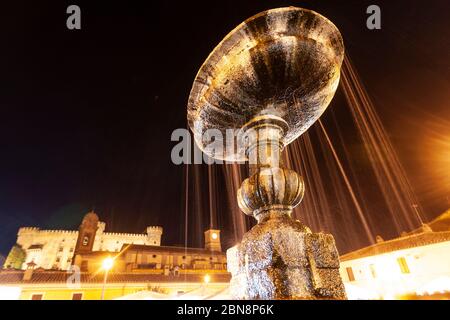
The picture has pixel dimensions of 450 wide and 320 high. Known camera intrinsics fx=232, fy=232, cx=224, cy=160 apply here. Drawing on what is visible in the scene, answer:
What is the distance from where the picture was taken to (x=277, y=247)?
2.16 meters

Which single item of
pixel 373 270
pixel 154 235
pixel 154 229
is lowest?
pixel 373 270

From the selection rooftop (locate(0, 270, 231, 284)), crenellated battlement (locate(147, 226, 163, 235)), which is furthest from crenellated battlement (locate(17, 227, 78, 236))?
rooftop (locate(0, 270, 231, 284))

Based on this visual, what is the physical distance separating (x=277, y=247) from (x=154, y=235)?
58.3 m

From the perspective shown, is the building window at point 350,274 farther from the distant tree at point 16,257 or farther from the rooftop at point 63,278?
the distant tree at point 16,257

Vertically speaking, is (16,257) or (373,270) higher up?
(16,257)

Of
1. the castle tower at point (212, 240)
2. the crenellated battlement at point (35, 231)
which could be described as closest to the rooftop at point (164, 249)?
the castle tower at point (212, 240)

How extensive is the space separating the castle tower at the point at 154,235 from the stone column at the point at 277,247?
5713 cm

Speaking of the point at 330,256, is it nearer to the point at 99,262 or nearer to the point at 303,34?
the point at 303,34

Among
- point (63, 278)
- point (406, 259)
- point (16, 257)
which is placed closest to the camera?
point (406, 259)

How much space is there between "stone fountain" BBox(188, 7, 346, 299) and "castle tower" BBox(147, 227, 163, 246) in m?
57.1

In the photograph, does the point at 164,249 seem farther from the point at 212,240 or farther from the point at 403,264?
the point at 403,264

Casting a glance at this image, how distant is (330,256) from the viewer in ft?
7.35

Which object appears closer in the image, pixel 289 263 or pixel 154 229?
pixel 289 263

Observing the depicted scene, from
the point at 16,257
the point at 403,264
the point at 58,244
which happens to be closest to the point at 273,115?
the point at 403,264
